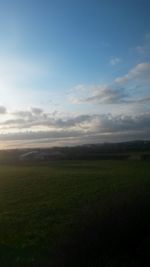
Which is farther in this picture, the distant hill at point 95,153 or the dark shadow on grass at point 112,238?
the distant hill at point 95,153

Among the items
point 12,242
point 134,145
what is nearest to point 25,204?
point 12,242

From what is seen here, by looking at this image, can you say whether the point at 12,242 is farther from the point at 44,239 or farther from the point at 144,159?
the point at 144,159

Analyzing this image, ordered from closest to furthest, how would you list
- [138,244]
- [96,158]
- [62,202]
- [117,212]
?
[138,244], [117,212], [62,202], [96,158]

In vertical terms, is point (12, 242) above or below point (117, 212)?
below

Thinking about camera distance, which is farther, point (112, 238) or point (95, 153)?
point (95, 153)

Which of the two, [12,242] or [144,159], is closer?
[12,242]

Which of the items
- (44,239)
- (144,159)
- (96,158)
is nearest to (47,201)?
(44,239)

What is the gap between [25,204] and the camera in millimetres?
21391

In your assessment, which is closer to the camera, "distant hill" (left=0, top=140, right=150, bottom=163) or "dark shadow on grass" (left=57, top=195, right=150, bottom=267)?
"dark shadow on grass" (left=57, top=195, right=150, bottom=267)

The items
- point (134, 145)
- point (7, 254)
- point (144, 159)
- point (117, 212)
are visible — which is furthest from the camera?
point (134, 145)

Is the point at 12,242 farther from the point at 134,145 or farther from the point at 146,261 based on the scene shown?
the point at 134,145

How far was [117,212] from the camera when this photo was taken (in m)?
8.91

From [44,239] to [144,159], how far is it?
63.2m

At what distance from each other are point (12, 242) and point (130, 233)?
220 inches
